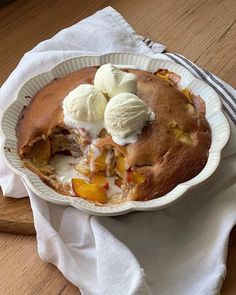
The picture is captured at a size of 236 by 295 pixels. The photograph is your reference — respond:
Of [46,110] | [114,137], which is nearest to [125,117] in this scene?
[114,137]

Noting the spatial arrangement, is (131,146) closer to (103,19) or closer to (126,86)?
(126,86)

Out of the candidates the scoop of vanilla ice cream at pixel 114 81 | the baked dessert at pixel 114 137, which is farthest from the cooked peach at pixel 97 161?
the scoop of vanilla ice cream at pixel 114 81

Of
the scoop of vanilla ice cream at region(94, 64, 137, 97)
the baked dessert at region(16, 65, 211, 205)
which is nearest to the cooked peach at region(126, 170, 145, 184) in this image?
the baked dessert at region(16, 65, 211, 205)

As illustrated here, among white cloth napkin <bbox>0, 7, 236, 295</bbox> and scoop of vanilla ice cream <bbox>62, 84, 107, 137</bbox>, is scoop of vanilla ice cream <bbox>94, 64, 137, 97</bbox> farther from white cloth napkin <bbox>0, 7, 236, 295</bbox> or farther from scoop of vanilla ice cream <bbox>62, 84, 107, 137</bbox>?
white cloth napkin <bbox>0, 7, 236, 295</bbox>

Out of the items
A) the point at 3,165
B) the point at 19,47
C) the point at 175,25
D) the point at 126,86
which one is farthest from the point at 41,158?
the point at 175,25

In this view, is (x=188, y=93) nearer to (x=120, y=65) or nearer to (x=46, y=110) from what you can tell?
(x=120, y=65)
